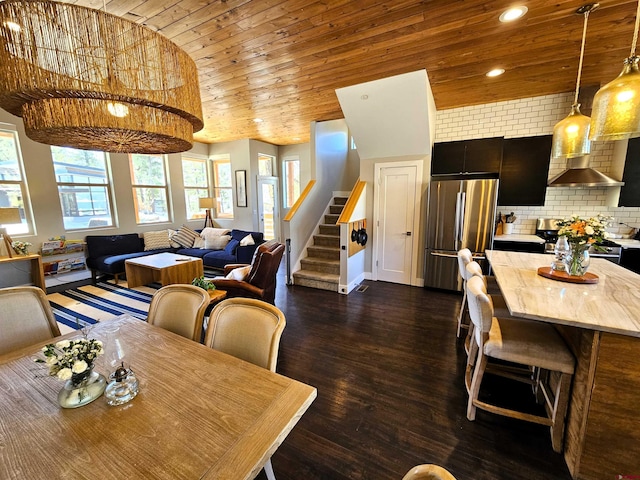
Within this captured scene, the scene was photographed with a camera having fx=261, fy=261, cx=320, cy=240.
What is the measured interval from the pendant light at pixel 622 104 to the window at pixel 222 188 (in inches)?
271

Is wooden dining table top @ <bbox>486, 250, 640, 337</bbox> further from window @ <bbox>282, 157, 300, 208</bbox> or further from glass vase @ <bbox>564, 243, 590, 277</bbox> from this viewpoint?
window @ <bbox>282, 157, 300, 208</bbox>

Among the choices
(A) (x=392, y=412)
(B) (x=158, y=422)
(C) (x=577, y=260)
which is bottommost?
(A) (x=392, y=412)

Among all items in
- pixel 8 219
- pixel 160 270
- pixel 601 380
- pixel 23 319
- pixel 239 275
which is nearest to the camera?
pixel 601 380

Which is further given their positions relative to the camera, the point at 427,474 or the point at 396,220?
the point at 396,220

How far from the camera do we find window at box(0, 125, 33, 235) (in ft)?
12.9

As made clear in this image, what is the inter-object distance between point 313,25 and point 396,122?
193cm

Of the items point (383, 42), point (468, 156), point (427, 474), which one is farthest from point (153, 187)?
point (427, 474)

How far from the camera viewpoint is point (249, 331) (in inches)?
53.6

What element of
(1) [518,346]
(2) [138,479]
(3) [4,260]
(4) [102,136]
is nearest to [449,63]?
(1) [518,346]

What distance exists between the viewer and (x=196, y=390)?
3.48 feet

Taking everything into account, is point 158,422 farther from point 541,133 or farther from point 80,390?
point 541,133

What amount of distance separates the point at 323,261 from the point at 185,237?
3.30m

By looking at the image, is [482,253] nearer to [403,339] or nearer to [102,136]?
[403,339]

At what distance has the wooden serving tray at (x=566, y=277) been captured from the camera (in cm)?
183
